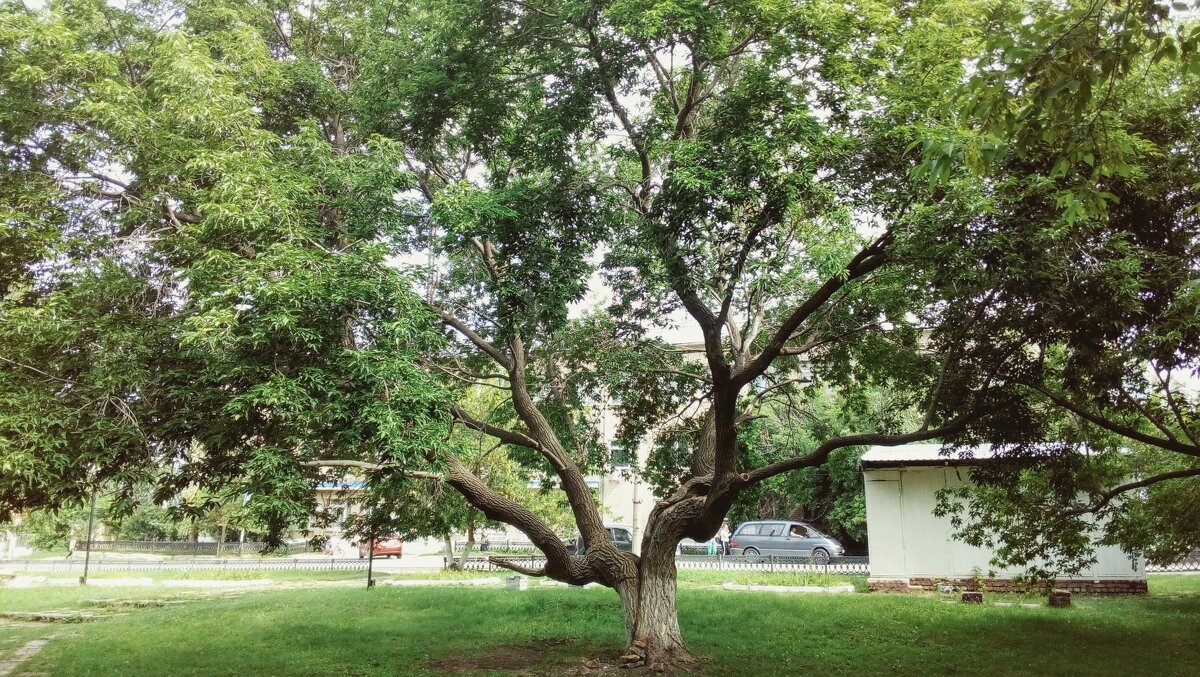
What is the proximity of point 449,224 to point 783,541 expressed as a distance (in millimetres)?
20145

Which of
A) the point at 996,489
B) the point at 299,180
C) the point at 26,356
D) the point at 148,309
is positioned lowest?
the point at 996,489

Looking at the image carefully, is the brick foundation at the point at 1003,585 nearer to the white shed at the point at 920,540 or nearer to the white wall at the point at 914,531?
the white shed at the point at 920,540

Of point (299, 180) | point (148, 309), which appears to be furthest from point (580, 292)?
point (148, 309)

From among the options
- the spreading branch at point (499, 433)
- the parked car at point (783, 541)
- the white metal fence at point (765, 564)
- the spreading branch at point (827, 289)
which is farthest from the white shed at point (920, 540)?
the spreading branch at point (499, 433)

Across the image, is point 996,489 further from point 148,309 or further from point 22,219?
point 22,219

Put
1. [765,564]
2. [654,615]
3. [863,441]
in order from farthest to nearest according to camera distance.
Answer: [765,564]
[654,615]
[863,441]

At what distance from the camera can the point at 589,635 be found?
11.6 m

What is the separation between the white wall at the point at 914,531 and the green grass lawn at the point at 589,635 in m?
1.16

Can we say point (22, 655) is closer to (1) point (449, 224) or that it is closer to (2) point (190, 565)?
(1) point (449, 224)

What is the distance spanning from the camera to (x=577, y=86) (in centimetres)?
859

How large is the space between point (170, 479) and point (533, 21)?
264 inches

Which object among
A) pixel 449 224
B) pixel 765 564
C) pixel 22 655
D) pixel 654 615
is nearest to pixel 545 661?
pixel 654 615

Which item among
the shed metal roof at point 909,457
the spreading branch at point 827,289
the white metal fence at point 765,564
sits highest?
the spreading branch at point 827,289

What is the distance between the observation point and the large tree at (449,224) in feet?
21.6
